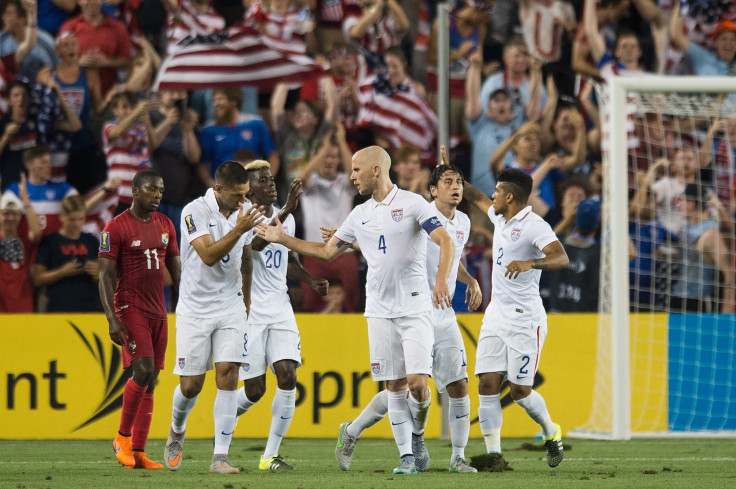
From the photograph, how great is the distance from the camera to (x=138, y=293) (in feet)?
26.9

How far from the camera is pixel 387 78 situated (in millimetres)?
13875

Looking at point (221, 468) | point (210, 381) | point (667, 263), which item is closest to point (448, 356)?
point (221, 468)

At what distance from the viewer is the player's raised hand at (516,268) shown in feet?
25.0

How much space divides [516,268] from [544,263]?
0.21 meters

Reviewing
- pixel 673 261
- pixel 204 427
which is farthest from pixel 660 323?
pixel 204 427

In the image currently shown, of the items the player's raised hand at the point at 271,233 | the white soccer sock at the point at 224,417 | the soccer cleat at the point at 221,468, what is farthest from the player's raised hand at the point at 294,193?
the soccer cleat at the point at 221,468

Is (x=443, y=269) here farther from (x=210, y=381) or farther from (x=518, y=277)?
(x=210, y=381)

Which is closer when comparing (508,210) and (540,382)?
(508,210)

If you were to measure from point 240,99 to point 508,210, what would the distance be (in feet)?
19.8

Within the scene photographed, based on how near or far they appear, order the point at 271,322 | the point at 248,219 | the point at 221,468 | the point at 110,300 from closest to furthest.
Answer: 1. the point at 248,219
2. the point at 221,468
3. the point at 110,300
4. the point at 271,322

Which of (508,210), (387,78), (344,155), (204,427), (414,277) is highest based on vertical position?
(387,78)

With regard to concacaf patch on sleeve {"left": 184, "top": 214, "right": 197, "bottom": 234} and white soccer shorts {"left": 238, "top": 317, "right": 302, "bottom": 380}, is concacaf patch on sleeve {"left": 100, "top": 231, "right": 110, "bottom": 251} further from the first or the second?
white soccer shorts {"left": 238, "top": 317, "right": 302, "bottom": 380}

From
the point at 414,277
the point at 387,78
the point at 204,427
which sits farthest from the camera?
the point at 387,78

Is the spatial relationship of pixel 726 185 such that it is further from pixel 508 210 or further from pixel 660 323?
pixel 508 210
